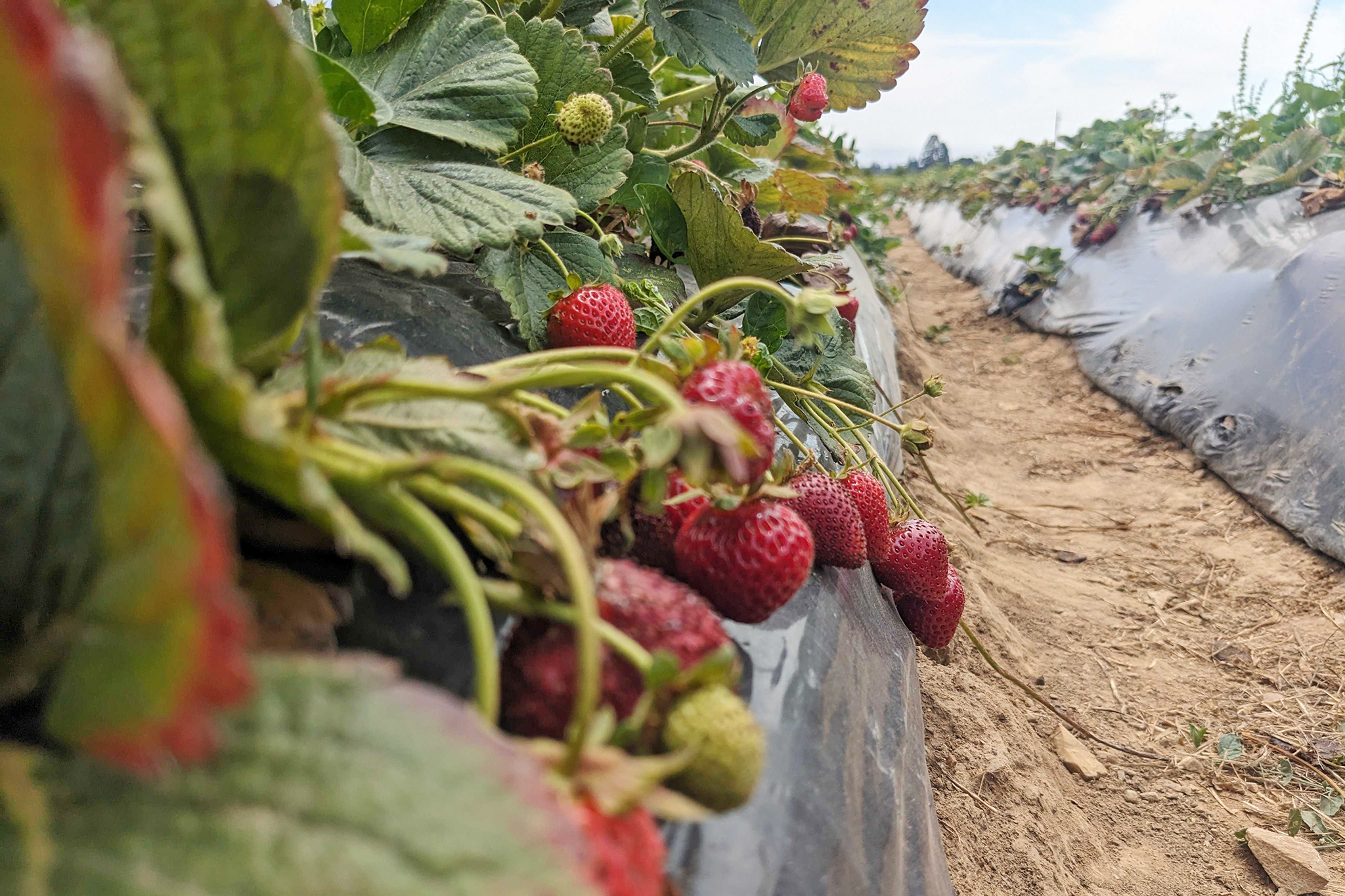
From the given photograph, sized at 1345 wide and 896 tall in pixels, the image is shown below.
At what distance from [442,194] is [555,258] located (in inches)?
6.8

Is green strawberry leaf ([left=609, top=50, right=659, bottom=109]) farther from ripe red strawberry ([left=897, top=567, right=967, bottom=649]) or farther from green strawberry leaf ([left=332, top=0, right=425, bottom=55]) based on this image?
ripe red strawberry ([left=897, top=567, right=967, bottom=649])

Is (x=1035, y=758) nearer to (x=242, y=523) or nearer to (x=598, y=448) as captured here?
(x=598, y=448)

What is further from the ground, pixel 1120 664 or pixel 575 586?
pixel 575 586

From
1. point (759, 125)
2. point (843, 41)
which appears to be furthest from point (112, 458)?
point (843, 41)

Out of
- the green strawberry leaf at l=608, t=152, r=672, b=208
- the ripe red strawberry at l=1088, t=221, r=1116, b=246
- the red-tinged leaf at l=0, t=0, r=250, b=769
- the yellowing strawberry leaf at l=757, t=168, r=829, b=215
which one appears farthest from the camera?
the ripe red strawberry at l=1088, t=221, r=1116, b=246

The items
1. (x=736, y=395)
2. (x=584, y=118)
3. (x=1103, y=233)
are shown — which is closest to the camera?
(x=736, y=395)

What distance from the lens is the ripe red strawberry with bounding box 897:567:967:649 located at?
3.84 ft

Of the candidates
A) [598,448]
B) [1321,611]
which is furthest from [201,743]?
[1321,611]

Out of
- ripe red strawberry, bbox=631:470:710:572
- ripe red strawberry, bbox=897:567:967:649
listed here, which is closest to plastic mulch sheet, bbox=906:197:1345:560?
ripe red strawberry, bbox=897:567:967:649

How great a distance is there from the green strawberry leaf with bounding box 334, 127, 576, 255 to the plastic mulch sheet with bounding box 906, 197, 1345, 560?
8.66ft

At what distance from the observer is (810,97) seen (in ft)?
4.44

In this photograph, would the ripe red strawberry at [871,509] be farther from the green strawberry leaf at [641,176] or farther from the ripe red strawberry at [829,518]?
the green strawberry leaf at [641,176]

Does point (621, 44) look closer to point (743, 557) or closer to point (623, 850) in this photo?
point (743, 557)

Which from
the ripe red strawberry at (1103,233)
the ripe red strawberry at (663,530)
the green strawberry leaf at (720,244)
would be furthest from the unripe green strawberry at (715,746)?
the ripe red strawberry at (1103,233)
